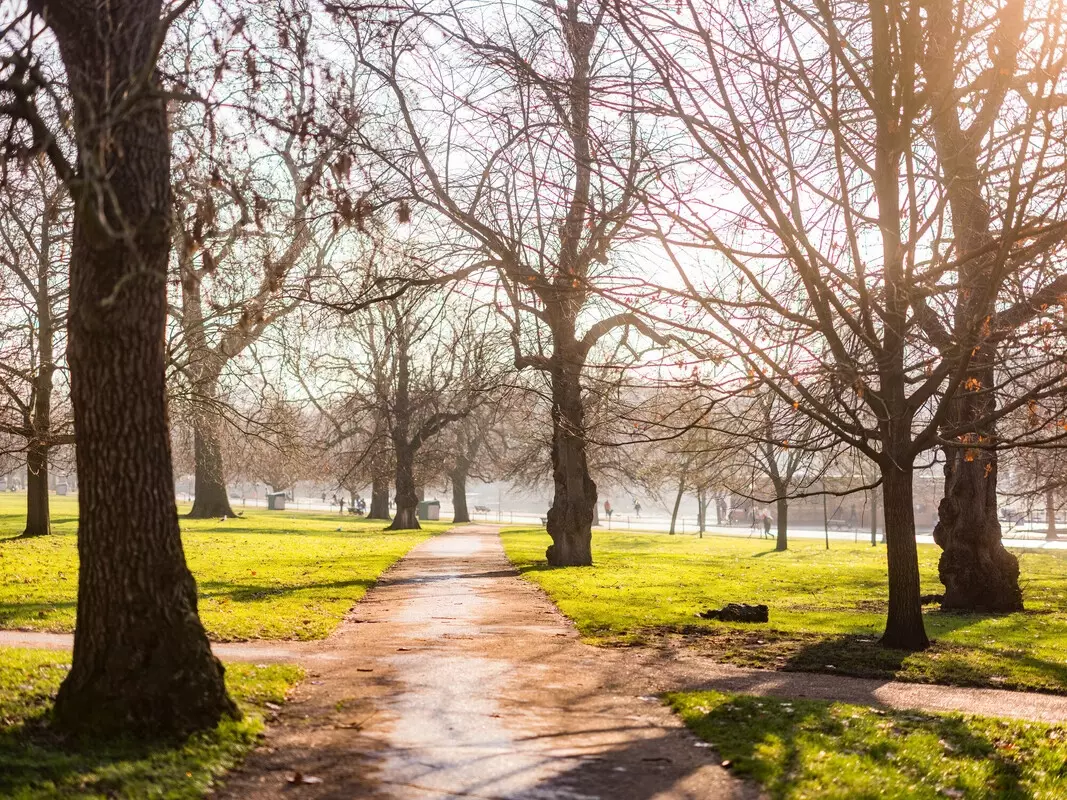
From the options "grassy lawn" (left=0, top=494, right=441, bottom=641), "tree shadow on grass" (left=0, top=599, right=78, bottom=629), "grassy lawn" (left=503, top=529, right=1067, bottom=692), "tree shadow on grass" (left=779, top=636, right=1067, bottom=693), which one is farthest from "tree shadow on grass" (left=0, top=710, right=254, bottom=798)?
"tree shadow on grass" (left=779, top=636, right=1067, bottom=693)

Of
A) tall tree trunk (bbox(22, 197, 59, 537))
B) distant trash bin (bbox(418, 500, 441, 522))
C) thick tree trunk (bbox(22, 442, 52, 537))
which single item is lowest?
distant trash bin (bbox(418, 500, 441, 522))

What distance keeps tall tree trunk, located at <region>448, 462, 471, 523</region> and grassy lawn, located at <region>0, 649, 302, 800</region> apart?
4518 cm

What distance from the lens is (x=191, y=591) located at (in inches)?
277

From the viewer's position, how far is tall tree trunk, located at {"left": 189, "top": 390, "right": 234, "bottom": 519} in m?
22.6

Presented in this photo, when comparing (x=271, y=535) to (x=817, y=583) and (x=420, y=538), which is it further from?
(x=817, y=583)

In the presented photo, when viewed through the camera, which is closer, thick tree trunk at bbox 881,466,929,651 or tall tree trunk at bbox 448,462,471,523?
thick tree trunk at bbox 881,466,929,651

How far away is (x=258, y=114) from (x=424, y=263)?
9743 mm

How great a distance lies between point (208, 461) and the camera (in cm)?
3662

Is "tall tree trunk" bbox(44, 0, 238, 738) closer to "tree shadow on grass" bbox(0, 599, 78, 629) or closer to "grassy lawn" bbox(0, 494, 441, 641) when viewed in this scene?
"grassy lawn" bbox(0, 494, 441, 641)

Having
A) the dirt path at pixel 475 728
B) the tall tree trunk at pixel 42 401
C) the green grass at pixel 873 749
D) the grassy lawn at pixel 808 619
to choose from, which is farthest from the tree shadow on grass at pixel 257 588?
the green grass at pixel 873 749

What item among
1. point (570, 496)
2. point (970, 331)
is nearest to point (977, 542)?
point (570, 496)

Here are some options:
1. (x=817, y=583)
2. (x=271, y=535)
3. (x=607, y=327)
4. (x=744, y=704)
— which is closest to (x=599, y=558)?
(x=817, y=583)

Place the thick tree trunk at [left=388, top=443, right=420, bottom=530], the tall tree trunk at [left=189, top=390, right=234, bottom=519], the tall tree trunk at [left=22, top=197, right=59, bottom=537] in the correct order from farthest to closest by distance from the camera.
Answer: the thick tree trunk at [left=388, top=443, right=420, bottom=530], the tall tree trunk at [left=189, top=390, right=234, bottom=519], the tall tree trunk at [left=22, top=197, right=59, bottom=537]

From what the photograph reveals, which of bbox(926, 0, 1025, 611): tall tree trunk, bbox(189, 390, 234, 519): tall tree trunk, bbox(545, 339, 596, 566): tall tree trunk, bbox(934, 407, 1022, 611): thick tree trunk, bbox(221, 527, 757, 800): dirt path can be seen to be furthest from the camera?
bbox(189, 390, 234, 519): tall tree trunk
